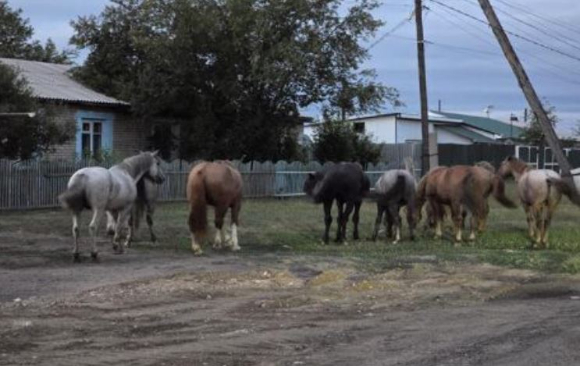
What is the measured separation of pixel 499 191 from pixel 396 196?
2.93 metres

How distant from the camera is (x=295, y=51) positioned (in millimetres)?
37250

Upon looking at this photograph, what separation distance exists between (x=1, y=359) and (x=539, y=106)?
70.8 ft

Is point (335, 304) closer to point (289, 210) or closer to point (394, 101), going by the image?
point (289, 210)

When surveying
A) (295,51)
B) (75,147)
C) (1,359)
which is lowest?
(1,359)

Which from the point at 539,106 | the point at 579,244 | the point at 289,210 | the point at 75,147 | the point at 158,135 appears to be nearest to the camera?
the point at 579,244

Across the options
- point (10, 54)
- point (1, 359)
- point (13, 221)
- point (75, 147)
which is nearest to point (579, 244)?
point (13, 221)

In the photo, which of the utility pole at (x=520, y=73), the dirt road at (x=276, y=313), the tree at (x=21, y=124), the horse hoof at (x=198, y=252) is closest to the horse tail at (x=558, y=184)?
the dirt road at (x=276, y=313)

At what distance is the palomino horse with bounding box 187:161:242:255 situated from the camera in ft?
58.5

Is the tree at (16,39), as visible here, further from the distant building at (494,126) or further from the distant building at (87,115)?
the distant building at (494,126)

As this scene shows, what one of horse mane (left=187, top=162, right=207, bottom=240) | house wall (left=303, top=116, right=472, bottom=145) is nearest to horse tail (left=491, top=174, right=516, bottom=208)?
horse mane (left=187, top=162, right=207, bottom=240)

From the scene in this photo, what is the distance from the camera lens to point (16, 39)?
52156 millimetres

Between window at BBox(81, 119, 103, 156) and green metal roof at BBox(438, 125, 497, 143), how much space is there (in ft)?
112

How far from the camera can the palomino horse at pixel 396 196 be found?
22.0 metres

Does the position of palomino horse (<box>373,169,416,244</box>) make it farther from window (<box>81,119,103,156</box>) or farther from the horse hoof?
window (<box>81,119,103,156</box>)
